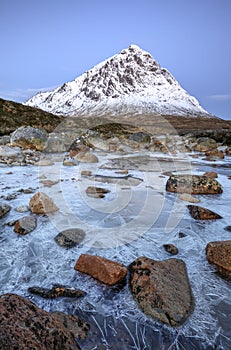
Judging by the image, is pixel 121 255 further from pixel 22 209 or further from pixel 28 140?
pixel 28 140

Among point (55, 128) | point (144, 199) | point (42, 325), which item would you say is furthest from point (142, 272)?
point (55, 128)

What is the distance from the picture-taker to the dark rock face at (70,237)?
3158mm

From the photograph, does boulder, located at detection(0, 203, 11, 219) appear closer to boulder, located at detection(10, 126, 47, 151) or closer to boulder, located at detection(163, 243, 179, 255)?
boulder, located at detection(163, 243, 179, 255)

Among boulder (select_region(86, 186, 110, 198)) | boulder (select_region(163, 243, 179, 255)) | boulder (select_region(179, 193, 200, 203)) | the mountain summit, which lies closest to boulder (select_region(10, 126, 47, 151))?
boulder (select_region(86, 186, 110, 198))

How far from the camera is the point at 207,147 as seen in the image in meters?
18.5

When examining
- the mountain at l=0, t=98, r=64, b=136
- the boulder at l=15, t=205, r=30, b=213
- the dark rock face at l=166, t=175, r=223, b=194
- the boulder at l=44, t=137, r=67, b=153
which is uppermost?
the mountain at l=0, t=98, r=64, b=136

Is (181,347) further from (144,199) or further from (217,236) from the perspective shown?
(144,199)

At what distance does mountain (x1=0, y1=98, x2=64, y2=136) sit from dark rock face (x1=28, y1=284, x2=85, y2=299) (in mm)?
17644

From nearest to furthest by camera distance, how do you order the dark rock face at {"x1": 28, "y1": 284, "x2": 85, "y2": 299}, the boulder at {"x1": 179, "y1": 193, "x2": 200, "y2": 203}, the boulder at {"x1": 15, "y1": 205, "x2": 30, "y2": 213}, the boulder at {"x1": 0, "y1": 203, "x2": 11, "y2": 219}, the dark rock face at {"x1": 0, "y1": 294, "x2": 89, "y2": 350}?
the dark rock face at {"x1": 0, "y1": 294, "x2": 89, "y2": 350} → the dark rock face at {"x1": 28, "y1": 284, "x2": 85, "y2": 299} → the boulder at {"x1": 0, "y1": 203, "x2": 11, "y2": 219} → the boulder at {"x1": 15, "y1": 205, "x2": 30, "y2": 213} → the boulder at {"x1": 179, "y1": 193, "x2": 200, "y2": 203}

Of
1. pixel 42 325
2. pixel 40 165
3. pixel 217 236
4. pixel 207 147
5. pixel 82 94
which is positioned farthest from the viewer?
pixel 82 94

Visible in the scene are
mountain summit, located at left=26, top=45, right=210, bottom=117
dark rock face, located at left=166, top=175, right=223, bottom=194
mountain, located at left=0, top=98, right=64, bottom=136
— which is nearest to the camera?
dark rock face, located at left=166, top=175, right=223, bottom=194

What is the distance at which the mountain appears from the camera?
745 inches

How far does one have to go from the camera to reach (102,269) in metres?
2.41

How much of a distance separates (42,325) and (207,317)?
1.38m
